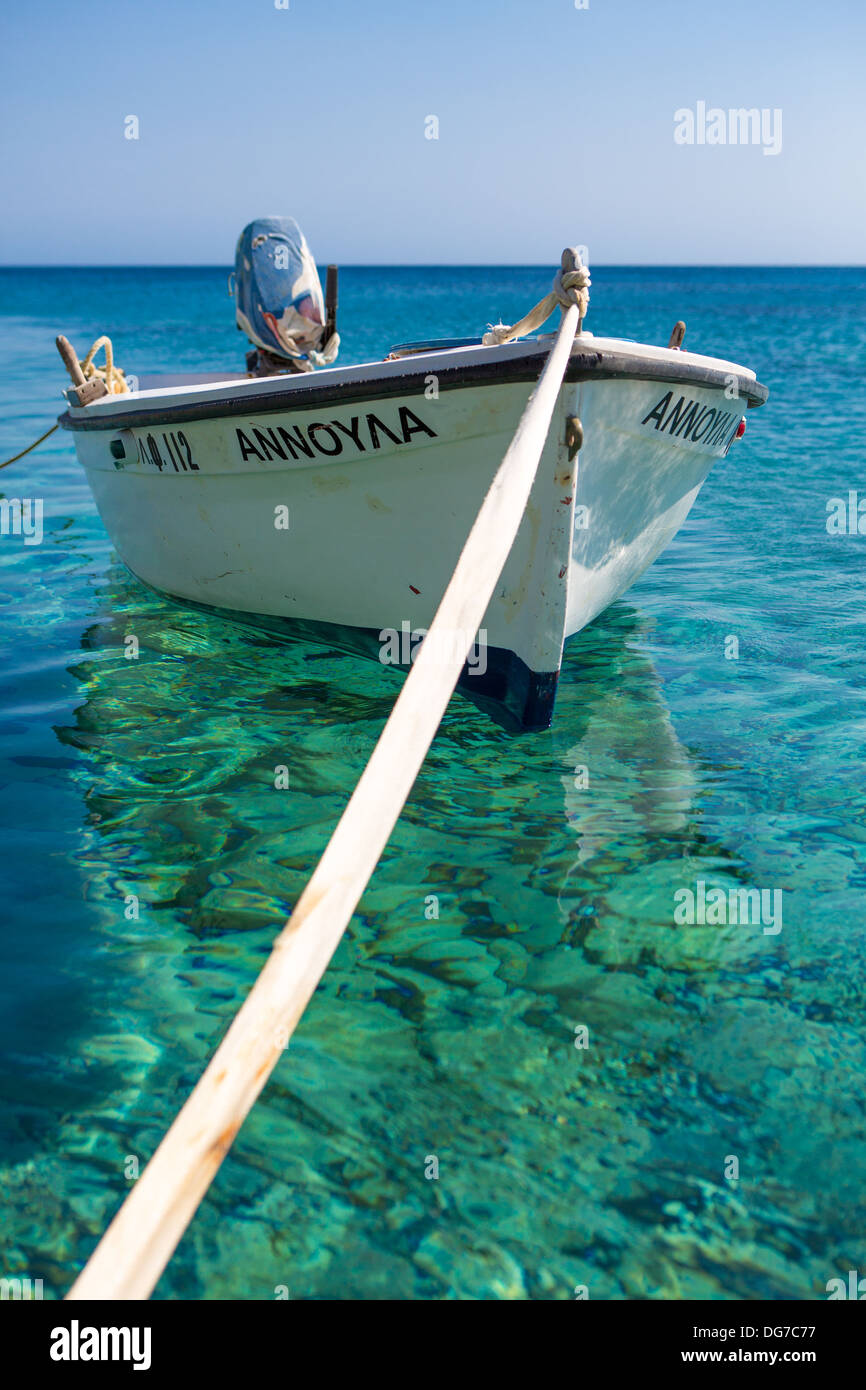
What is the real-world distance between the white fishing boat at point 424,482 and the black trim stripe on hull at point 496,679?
0.01 metres

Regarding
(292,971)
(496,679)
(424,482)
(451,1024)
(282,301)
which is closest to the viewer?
(292,971)

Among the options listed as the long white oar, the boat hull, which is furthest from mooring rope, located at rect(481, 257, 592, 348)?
the long white oar

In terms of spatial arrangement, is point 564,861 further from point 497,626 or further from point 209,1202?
point 209,1202

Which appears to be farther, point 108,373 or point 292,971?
point 108,373

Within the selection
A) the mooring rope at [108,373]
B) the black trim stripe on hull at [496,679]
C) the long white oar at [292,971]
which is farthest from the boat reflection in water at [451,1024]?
the mooring rope at [108,373]

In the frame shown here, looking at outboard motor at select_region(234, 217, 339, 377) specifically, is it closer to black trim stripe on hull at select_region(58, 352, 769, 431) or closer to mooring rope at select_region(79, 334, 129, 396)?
mooring rope at select_region(79, 334, 129, 396)

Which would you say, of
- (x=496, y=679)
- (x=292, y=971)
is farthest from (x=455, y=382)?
(x=292, y=971)

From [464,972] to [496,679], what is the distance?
6.18ft

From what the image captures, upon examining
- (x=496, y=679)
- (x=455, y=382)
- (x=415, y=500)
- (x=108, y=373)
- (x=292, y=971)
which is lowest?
(x=496, y=679)

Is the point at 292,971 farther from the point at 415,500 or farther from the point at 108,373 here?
the point at 108,373

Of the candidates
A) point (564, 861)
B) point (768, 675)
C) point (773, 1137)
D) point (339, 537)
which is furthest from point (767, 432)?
point (773, 1137)

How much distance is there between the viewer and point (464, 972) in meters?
3.03

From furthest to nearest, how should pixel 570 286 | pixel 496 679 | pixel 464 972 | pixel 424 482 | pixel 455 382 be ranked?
pixel 496 679 < pixel 424 482 < pixel 455 382 < pixel 570 286 < pixel 464 972

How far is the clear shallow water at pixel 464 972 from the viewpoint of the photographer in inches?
87.0
